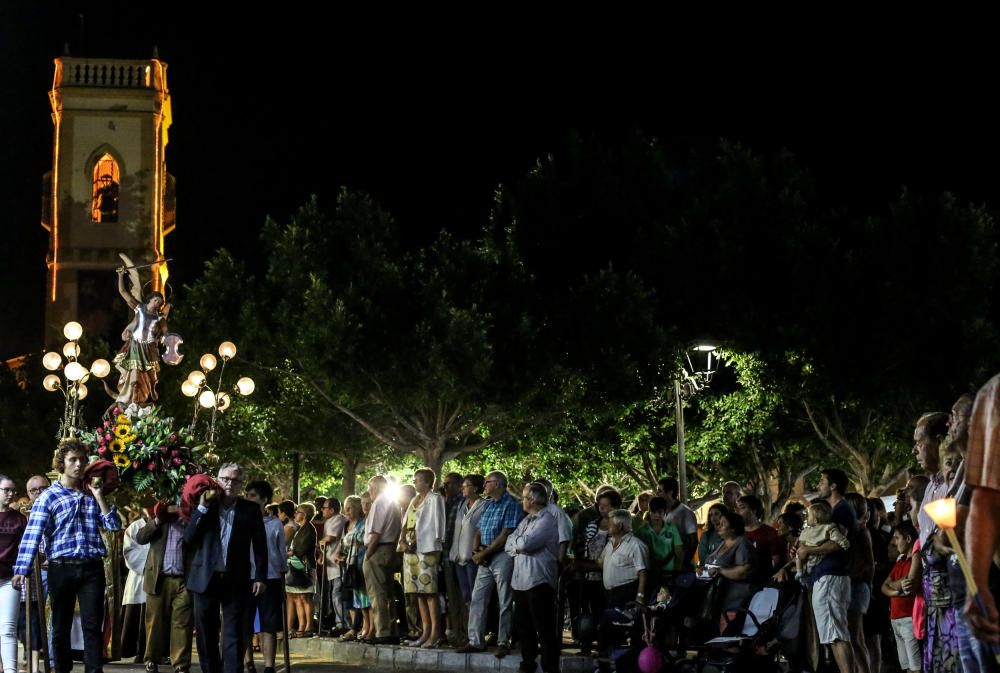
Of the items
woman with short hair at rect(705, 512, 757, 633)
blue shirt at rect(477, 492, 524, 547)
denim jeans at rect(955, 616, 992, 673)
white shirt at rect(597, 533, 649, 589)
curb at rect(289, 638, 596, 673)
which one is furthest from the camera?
blue shirt at rect(477, 492, 524, 547)

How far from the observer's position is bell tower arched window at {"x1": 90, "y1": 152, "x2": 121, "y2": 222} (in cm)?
4822

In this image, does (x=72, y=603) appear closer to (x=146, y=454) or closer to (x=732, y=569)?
(x=146, y=454)

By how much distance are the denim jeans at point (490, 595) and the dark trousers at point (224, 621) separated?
135 inches

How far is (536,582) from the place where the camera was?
1312cm

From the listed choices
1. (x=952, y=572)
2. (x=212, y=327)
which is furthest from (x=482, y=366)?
(x=952, y=572)

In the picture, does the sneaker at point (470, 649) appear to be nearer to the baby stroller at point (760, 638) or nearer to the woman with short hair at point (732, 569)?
the woman with short hair at point (732, 569)

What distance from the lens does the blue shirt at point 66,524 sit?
1088 cm

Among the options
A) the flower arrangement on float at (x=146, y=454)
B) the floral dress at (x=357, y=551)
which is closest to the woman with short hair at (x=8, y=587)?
the flower arrangement on float at (x=146, y=454)

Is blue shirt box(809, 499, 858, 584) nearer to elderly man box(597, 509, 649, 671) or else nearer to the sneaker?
elderly man box(597, 509, 649, 671)

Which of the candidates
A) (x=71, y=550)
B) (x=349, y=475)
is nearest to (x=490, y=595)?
(x=71, y=550)

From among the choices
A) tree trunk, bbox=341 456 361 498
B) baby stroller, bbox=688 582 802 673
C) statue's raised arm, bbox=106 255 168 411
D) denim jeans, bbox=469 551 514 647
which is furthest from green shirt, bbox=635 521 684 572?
tree trunk, bbox=341 456 361 498

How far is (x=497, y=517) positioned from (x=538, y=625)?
5.14 ft

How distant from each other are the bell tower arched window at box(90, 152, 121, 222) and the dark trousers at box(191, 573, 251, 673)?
38.7 meters

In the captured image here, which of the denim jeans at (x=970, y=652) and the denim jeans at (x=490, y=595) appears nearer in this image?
the denim jeans at (x=970, y=652)
